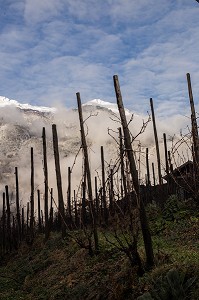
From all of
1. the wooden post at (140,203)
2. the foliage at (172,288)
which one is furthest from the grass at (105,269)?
the wooden post at (140,203)

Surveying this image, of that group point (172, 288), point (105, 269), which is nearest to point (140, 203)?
point (172, 288)

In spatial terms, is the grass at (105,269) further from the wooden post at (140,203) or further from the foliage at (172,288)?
the wooden post at (140,203)

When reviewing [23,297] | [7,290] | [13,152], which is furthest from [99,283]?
[13,152]

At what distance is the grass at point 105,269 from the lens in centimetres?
727

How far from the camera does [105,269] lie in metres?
9.59

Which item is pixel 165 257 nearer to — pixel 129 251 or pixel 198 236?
pixel 129 251

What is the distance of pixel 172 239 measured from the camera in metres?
12.8

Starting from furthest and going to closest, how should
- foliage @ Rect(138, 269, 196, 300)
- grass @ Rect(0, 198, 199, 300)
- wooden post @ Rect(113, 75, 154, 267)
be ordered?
wooden post @ Rect(113, 75, 154, 267) < grass @ Rect(0, 198, 199, 300) < foliage @ Rect(138, 269, 196, 300)

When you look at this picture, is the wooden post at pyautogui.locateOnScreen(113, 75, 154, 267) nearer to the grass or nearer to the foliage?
the grass

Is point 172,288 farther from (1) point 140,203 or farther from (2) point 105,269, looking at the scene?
(2) point 105,269

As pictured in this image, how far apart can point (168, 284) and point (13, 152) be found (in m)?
157

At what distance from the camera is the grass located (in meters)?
7.27

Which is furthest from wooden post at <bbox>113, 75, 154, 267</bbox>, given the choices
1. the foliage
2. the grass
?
the foliage

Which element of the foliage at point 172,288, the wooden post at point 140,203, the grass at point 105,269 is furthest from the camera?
the wooden post at point 140,203
